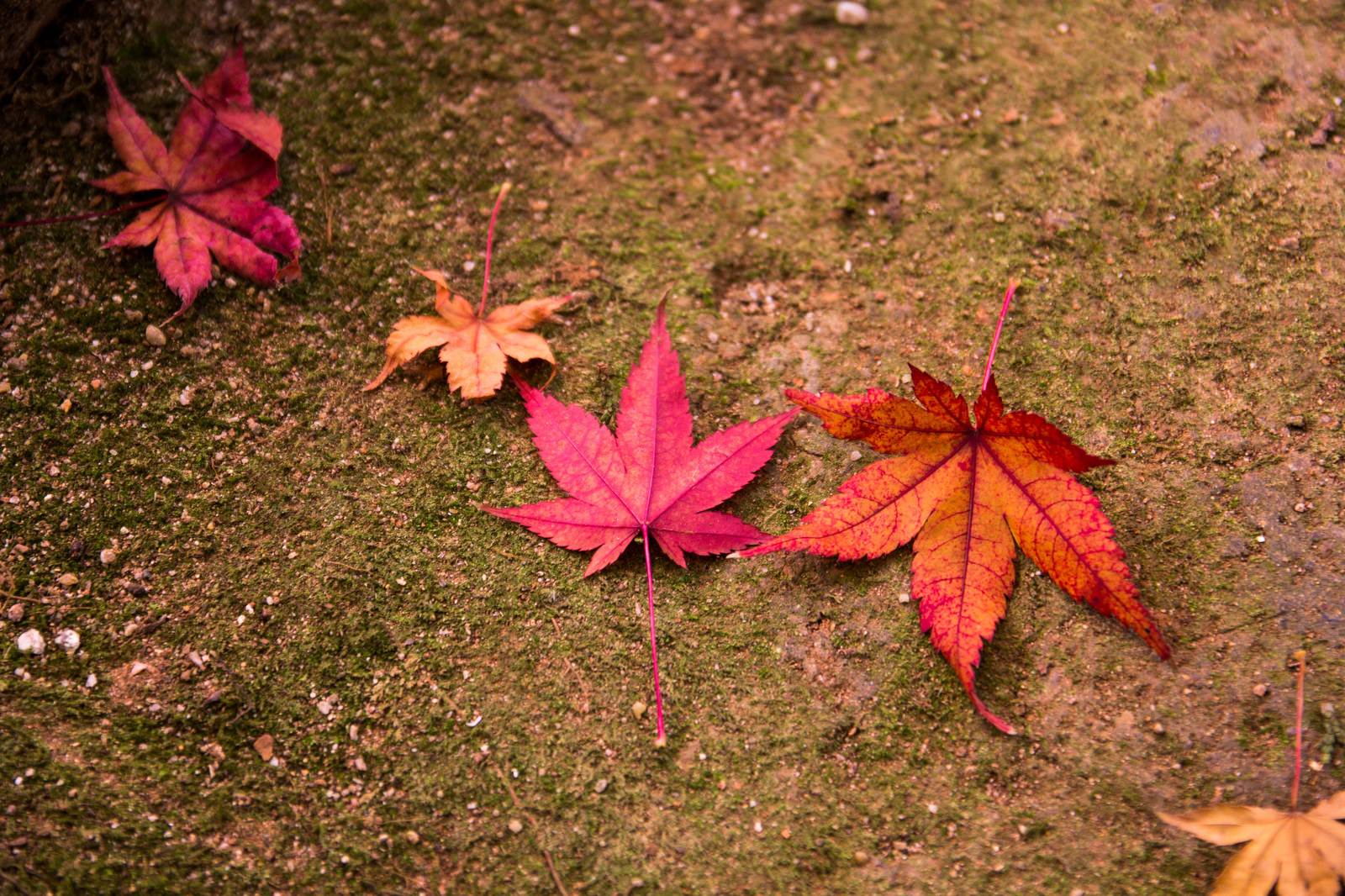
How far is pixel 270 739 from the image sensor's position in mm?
1714

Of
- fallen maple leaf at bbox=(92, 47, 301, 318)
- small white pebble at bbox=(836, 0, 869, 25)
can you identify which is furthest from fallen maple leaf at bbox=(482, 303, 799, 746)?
small white pebble at bbox=(836, 0, 869, 25)

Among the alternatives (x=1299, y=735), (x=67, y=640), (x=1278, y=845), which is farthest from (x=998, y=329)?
(x=67, y=640)

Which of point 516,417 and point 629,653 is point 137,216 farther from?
point 629,653

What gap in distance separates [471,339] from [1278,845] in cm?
186

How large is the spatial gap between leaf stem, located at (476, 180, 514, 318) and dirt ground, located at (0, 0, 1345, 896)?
0.10 ft

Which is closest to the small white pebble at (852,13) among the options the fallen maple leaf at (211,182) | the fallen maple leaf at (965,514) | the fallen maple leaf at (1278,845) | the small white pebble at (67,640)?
the fallen maple leaf at (965,514)

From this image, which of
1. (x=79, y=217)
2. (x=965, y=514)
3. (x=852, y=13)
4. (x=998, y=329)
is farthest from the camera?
(x=852, y=13)

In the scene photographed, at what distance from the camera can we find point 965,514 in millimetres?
1769

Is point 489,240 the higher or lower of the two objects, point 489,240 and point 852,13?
the lower

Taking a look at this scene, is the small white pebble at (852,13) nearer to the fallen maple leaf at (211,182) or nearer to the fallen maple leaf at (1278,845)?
the fallen maple leaf at (211,182)

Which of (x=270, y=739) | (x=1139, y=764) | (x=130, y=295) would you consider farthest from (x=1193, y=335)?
(x=130, y=295)

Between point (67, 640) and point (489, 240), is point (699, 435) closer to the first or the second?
point (489, 240)

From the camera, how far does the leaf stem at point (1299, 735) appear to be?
1622 mm

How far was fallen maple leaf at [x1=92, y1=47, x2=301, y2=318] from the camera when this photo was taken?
81.0 inches
